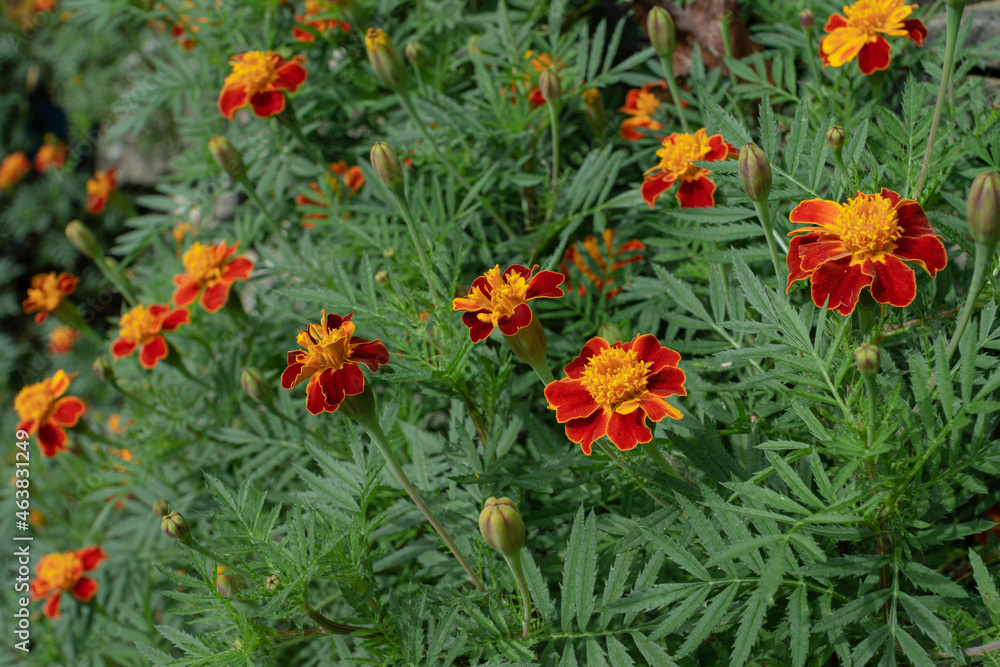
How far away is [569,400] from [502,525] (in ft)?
0.59

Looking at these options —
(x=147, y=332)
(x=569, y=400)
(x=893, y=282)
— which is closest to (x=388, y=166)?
(x=569, y=400)

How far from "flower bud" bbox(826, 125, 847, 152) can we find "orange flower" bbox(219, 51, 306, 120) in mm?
1052

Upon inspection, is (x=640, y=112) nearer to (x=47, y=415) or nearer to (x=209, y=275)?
(x=209, y=275)

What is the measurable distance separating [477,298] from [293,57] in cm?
118

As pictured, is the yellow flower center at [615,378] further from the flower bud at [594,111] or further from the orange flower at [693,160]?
the flower bud at [594,111]

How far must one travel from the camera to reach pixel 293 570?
962mm

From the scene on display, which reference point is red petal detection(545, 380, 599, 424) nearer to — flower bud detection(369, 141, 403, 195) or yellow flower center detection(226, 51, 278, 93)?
flower bud detection(369, 141, 403, 195)

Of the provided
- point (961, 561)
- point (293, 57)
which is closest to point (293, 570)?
point (961, 561)

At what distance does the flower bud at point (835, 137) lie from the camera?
961 millimetres

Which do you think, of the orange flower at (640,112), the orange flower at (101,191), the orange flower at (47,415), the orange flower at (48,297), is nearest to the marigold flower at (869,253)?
the orange flower at (640,112)

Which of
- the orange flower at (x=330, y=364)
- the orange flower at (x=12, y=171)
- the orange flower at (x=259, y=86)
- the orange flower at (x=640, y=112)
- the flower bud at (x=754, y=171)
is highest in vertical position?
the orange flower at (x=259, y=86)

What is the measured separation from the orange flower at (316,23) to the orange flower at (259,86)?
247 mm

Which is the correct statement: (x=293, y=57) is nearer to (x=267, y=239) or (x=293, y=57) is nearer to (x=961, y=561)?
(x=267, y=239)

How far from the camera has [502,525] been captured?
80 cm
